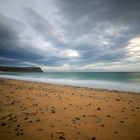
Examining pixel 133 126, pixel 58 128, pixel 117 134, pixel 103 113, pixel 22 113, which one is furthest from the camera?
pixel 103 113

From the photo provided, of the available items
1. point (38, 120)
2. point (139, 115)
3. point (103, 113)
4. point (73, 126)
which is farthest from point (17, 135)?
point (139, 115)

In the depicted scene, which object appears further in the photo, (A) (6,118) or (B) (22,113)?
(B) (22,113)

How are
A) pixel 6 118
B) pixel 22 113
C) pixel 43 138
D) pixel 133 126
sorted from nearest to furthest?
pixel 43 138
pixel 133 126
pixel 6 118
pixel 22 113

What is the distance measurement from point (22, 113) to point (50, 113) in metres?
1.14

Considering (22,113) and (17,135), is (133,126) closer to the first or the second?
(17,135)

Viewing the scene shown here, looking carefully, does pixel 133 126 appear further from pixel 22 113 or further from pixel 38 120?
pixel 22 113

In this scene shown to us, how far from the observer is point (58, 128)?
3.46 metres

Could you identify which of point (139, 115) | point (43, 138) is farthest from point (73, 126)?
point (139, 115)

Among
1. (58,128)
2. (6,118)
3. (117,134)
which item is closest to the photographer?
(117,134)

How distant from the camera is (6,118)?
3.99 m

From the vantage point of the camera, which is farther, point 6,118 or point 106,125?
point 6,118

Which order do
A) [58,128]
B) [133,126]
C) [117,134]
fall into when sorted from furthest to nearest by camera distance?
[133,126]
[58,128]
[117,134]

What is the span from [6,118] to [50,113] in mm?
1650

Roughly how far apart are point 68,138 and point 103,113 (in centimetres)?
245
